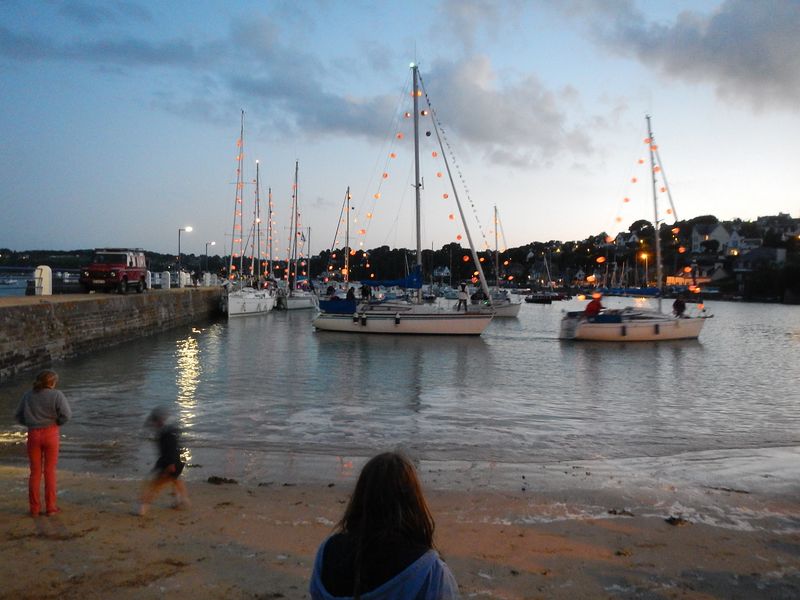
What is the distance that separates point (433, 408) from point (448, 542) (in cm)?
991

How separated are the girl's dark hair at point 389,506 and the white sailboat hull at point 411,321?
34.2 meters

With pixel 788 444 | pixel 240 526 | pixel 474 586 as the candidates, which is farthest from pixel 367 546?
pixel 788 444

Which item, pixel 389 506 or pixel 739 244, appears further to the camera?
pixel 739 244

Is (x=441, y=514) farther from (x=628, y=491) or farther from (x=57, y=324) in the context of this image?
(x=57, y=324)

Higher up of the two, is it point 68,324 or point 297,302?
point 68,324

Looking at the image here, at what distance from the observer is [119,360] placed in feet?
84.9

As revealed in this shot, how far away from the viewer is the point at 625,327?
37250 mm

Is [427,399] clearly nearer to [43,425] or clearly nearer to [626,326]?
[43,425]

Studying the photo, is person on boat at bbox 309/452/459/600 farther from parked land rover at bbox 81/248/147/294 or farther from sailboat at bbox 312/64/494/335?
parked land rover at bbox 81/248/147/294

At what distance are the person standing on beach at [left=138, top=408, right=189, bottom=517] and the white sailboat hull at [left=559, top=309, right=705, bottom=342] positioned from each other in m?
32.0

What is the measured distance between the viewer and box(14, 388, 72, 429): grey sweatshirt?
7355mm

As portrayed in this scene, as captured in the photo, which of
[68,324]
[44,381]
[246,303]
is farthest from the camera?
[246,303]

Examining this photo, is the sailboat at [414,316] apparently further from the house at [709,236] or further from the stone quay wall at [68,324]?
the house at [709,236]

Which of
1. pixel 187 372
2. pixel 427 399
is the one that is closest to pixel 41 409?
pixel 427 399
